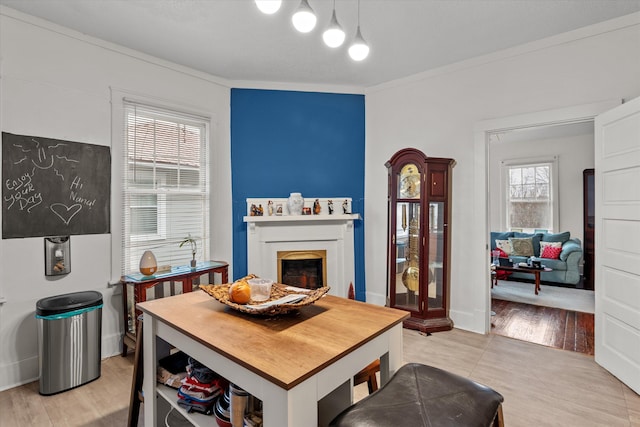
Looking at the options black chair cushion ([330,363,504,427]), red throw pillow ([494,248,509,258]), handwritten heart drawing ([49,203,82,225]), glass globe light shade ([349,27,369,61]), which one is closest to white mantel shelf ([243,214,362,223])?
handwritten heart drawing ([49,203,82,225])

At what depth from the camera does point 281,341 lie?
1.19m

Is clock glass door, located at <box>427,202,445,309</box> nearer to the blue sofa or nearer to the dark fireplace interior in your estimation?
the dark fireplace interior

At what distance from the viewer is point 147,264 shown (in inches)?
118

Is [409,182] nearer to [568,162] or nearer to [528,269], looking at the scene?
[528,269]

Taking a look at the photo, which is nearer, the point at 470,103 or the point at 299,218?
the point at 470,103

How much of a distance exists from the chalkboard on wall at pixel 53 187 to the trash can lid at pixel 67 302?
53cm

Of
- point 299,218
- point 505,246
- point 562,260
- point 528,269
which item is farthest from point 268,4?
point 505,246

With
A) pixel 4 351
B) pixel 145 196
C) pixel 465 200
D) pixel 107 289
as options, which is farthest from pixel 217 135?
pixel 465 200

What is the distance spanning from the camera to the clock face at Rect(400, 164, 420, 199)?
11.6 ft

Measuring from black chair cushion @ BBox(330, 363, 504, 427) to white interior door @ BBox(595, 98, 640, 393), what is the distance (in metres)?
2.05

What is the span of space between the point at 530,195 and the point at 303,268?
5.29 m

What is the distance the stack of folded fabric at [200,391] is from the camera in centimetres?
145

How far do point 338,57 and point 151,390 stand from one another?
10.6 feet

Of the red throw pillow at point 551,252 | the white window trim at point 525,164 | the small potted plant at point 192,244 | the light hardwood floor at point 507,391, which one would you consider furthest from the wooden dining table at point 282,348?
the white window trim at point 525,164
